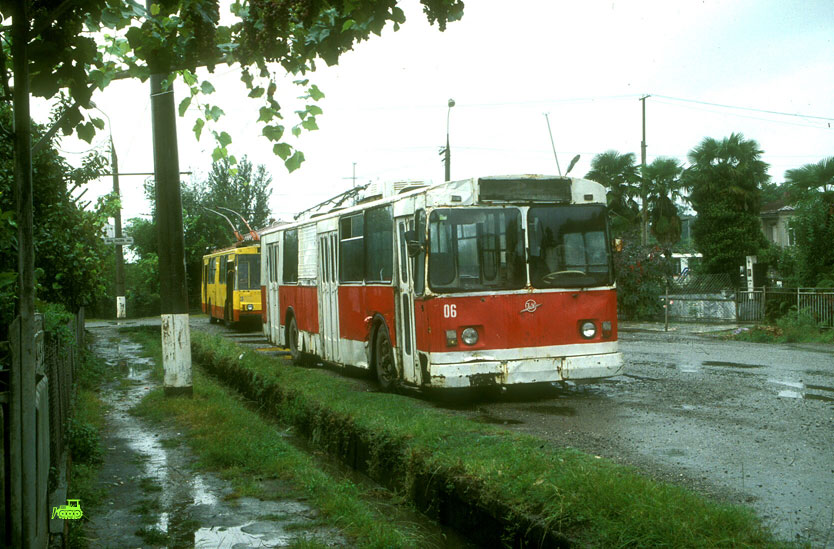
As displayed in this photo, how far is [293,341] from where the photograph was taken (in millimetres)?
18703

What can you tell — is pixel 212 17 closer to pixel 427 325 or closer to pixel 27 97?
pixel 27 97

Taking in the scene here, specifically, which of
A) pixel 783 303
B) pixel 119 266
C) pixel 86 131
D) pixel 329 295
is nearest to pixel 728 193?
pixel 783 303

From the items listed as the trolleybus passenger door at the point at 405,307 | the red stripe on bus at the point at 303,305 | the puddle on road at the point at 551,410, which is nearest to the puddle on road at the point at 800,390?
the puddle on road at the point at 551,410

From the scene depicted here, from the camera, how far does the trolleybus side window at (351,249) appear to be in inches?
551

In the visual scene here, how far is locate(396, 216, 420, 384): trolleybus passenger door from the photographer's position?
11.5 m

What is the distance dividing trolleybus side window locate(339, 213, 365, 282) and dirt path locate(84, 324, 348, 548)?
497 cm

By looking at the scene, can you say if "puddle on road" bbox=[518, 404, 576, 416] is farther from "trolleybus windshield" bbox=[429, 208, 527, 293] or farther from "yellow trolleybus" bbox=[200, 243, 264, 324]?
"yellow trolleybus" bbox=[200, 243, 264, 324]

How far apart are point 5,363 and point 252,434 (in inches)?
210

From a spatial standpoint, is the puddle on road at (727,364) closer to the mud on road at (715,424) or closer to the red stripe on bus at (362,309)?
the mud on road at (715,424)

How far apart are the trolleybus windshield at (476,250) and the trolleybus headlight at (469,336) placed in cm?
50

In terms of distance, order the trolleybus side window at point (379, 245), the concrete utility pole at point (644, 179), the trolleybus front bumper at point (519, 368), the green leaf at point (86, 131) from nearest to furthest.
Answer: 1. the green leaf at point (86, 131)
2. the trolleybus front bumper at point (519, 368)
3. the trolleybus side window at point (379, 245)
4. the concrete utility pole at point (644, 179)

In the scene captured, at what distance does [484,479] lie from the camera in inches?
246

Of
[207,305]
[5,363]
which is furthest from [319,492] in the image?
[207,305]

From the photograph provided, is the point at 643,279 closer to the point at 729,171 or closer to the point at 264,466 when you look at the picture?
the point at 729,171
